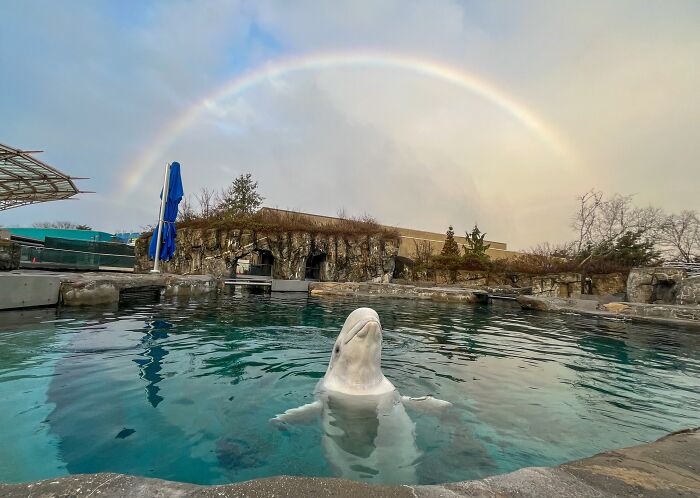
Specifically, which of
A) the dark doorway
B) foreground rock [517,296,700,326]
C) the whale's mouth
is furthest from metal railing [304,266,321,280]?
the whale's mouth

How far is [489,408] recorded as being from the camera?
378cm

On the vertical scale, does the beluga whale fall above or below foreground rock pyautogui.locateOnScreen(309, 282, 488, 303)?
below

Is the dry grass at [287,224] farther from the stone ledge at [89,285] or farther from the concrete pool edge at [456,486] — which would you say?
the concrete pool edge at [456,486]

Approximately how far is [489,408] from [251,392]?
2428 mm

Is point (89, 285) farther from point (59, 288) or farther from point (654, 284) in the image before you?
point (654, 284)

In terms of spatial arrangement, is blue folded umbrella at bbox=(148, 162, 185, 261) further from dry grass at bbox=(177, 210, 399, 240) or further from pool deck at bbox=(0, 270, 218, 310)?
dry grass at bbox=(177, 210, 399, 240)

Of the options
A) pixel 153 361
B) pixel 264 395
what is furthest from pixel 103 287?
pixel 264 395

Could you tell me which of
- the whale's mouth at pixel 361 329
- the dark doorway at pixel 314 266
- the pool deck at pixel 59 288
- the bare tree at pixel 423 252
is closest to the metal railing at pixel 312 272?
the dark doorway at pixel 314 266

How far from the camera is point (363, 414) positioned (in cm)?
302

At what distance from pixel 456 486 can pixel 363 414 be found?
1.79 m

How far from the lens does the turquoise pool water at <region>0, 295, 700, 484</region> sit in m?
2.46

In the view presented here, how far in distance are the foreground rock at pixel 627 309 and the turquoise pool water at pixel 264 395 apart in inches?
204

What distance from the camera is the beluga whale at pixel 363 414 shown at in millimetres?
2363

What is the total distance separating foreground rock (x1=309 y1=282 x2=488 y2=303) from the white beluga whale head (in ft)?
46.9
